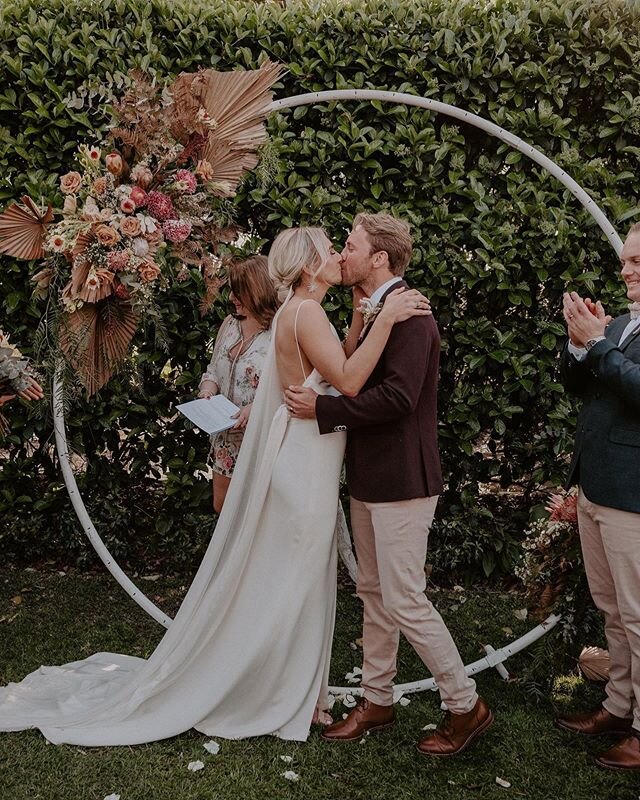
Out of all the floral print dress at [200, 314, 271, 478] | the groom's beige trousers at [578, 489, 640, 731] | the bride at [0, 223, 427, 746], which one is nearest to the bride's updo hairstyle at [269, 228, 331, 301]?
the bride at [0, 223, 427, 746]

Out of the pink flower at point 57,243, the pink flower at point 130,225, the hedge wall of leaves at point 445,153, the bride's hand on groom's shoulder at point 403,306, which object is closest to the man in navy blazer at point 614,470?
the bride's hand on groom's shoulder at point 403,306

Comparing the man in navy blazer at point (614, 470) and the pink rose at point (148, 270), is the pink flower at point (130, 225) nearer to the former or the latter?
the pink rose at point (148, 270)

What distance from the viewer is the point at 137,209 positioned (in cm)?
383

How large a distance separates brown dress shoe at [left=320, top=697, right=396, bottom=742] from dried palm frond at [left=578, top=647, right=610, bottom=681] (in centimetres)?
Answer: 102

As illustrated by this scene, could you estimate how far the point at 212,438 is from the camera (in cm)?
492

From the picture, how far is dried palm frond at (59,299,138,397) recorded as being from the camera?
12.8 feet

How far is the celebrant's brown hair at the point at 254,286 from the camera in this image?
15.1 feet

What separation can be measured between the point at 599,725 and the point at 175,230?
279 cm

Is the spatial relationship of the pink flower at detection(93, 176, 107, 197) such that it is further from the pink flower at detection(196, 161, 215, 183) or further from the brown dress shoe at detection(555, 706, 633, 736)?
the brown dress shoe at detection(555, 706, 633, 736)

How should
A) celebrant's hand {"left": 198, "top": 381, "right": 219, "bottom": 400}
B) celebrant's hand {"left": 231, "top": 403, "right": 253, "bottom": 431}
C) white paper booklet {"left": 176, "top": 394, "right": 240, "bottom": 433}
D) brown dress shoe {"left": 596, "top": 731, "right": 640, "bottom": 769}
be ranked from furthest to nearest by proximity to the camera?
celebrant's hand {"left": 198, "top": 381, "right": 219, "bottom": 400} → celebrant's hand {"left": 231, "top": 403, "right": 253, "bottom": 431} → white paper booklet {"left": 176, "top": 394, "right": 240, "bottom": 433} → brown dress shoe {"left": 596, "top": 731, "right": 640, "bottom": 769}

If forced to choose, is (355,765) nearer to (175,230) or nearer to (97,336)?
(97,336)

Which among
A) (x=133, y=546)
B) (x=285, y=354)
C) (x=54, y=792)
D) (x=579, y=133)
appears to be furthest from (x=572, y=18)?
(x=54, y=792)

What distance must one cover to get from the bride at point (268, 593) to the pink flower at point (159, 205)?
1.61 feet

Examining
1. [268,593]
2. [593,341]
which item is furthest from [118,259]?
[593,341]
